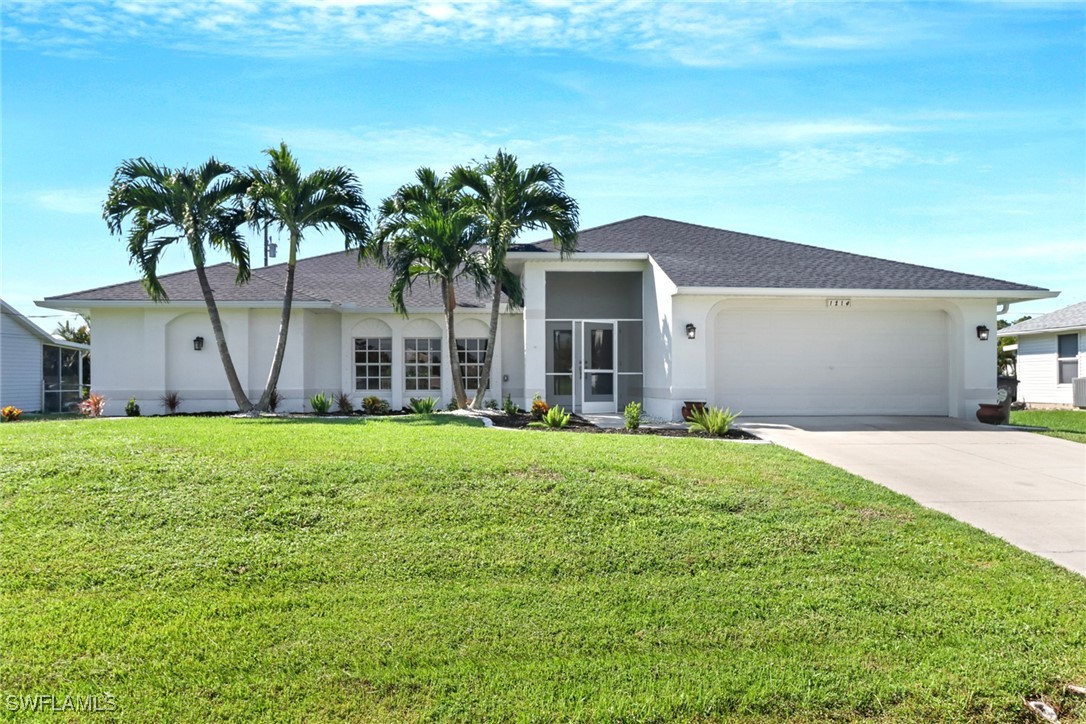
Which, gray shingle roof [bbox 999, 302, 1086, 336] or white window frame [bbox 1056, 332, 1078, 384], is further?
white window frame [bbox 1056, 332, 1078, 384]

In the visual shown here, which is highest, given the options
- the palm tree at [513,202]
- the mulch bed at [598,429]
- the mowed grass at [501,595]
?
the palm tree at [513,202]

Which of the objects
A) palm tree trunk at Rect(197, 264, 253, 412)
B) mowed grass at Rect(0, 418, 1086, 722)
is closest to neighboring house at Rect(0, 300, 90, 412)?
palm tree trunk at Rect(197, 264, 253, 412)

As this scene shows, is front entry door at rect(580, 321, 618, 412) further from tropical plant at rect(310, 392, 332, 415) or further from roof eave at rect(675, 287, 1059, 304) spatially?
tropical plant at rect(310, 392, 332, 415)

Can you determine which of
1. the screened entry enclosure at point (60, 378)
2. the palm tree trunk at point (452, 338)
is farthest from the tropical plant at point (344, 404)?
the screened entry enclosure at point (60, 378)

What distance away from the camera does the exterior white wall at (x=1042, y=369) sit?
26.1 m

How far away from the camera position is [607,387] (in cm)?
1903

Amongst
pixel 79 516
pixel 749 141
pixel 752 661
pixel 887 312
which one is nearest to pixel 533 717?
pixel 752 661

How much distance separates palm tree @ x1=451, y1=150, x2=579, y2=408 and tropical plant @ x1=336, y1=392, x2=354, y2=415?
5652 millimetres

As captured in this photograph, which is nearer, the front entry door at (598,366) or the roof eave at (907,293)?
the roof eave at (907,293)

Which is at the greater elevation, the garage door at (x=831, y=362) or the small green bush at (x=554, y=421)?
the garage door at (x=831, y=362)

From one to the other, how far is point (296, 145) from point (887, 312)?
14.3 m

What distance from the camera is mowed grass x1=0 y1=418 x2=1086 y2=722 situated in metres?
4.36

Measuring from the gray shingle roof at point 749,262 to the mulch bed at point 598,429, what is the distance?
365 centimetres

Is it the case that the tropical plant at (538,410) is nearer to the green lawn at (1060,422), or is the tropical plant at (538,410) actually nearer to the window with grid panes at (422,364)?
the window with grid panes at (422,364)
